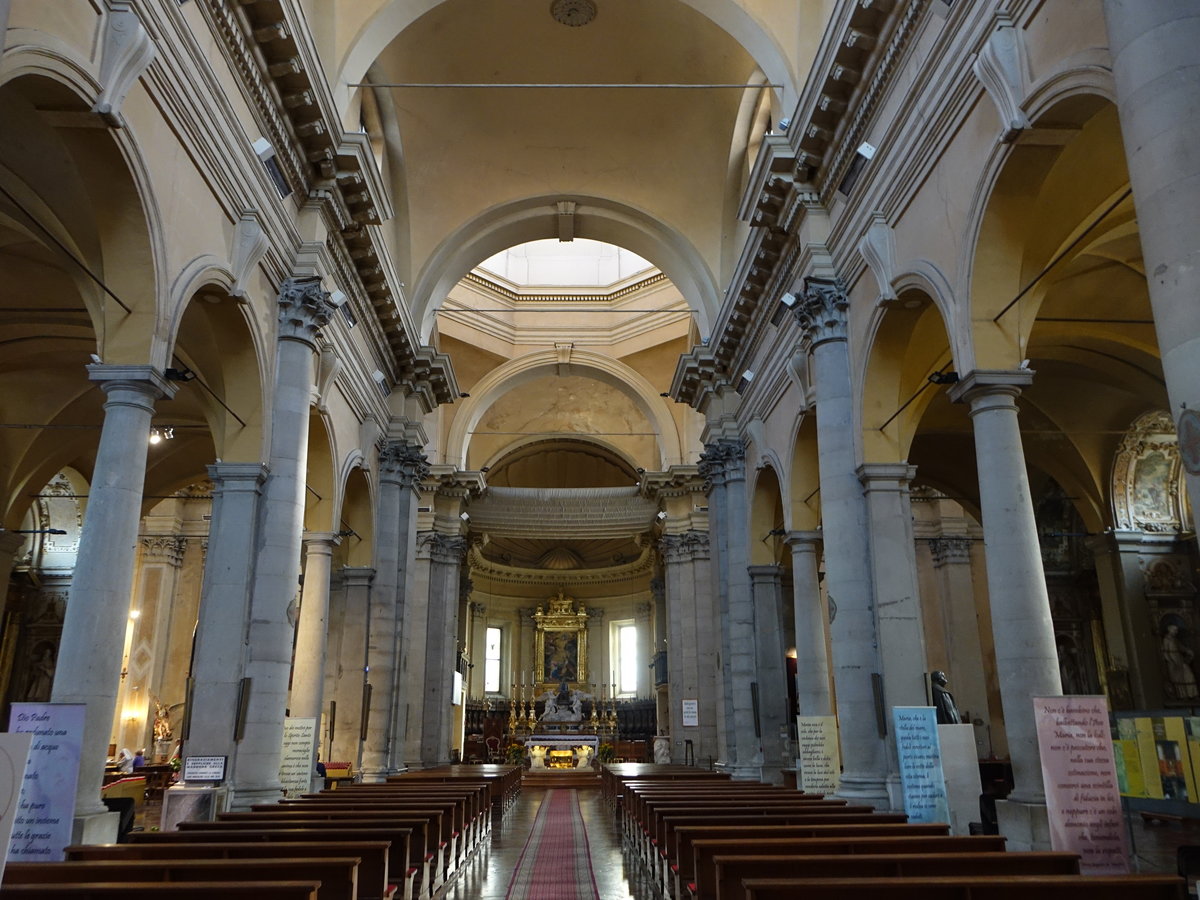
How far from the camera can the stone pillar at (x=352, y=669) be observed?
16.5 metres

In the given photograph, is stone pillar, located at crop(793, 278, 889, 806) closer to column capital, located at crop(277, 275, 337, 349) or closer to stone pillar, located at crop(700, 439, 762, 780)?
stone pillar, located at crop(700, 439, 762, 780)

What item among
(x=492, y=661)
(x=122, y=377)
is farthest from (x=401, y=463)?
(x=492, y=661)

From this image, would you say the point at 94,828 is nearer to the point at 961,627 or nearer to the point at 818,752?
the point at 818,752

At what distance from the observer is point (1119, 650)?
58.1 feet

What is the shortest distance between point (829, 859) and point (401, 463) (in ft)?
48.4

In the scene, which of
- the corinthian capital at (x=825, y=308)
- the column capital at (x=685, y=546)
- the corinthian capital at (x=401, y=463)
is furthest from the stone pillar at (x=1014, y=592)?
the column capital at (x=685, y=546)

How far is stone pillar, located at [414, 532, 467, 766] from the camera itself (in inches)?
943

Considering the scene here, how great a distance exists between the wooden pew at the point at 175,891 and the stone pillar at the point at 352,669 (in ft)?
41.2

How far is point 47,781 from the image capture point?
6586 mm

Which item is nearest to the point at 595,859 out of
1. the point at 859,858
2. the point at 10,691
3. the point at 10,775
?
the point at 859,858

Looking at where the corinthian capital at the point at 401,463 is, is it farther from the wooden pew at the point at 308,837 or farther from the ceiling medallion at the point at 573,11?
the wooden pew at the point at 308,837

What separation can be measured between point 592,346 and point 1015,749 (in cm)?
2227

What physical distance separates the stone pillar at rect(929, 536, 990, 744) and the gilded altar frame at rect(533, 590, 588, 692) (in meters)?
19.4

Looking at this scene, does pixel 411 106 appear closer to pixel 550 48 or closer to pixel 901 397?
pixel 550 48
